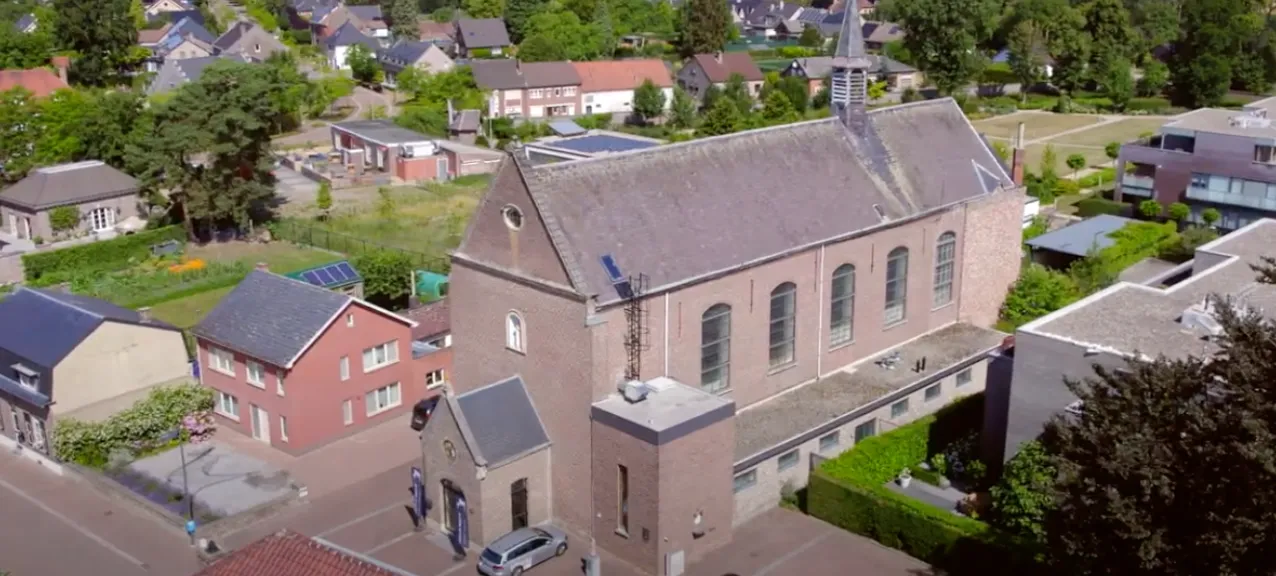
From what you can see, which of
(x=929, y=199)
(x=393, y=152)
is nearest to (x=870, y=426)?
(x=929, y=199)

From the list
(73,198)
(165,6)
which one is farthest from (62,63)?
(165,6)

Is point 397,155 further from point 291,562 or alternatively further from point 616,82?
point 291,562

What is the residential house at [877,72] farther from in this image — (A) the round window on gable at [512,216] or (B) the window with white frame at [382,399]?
(A) the round window on gable at [512,216]

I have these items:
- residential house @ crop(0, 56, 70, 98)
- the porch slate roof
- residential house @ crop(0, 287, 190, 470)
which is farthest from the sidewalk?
residential house @ crop(0, 56, 70, 98)

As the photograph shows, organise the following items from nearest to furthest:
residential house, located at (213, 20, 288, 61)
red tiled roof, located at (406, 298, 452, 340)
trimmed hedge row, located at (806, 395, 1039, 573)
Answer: trimmed hedge row, located at (806, 395, 1039, 573) → red tiled roof, located at (406, 298, 452, 340) → residential house, located at (213, 20, 288, 61)

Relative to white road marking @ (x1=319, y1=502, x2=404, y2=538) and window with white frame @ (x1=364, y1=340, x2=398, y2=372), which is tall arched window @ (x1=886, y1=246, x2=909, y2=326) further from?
white road marking @ (x1=319, y1=502, x2=404, y2=538)
